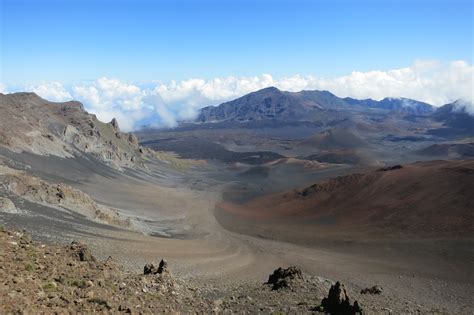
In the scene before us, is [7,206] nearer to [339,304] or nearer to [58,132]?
[339,304]

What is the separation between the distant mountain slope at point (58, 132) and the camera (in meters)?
87.8

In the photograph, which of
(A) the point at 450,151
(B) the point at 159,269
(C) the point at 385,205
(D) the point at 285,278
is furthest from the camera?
(A) the point at 450,151

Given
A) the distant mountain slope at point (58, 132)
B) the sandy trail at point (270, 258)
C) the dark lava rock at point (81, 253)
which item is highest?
the distant mountain slope at point (58, 132)

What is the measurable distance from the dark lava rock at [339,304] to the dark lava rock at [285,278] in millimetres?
4774

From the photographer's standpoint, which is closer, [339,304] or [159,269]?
[339,304]

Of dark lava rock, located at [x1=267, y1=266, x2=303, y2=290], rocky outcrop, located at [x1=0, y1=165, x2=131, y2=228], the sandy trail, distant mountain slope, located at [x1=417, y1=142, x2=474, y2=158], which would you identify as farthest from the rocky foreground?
distant mountain slope, located at [x1=417, y1=142, x2=474, y2=158]

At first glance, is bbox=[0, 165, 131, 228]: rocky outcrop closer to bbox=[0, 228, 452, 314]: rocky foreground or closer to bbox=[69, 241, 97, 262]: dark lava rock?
bbox=[69, 241, 97, 262]: dark lava rock

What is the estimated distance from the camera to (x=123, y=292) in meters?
19.6

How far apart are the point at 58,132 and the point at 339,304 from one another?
100498 mm

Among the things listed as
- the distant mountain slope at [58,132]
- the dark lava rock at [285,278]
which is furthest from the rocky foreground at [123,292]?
the distant mountain slope at [58,132]

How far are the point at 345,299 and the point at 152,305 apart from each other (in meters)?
8.88

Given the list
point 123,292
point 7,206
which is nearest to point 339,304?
point 123,292

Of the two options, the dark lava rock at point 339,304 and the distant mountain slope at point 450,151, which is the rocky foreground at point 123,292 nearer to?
the dark lava rock at point 339,304

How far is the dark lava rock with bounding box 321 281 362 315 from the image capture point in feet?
70.9
